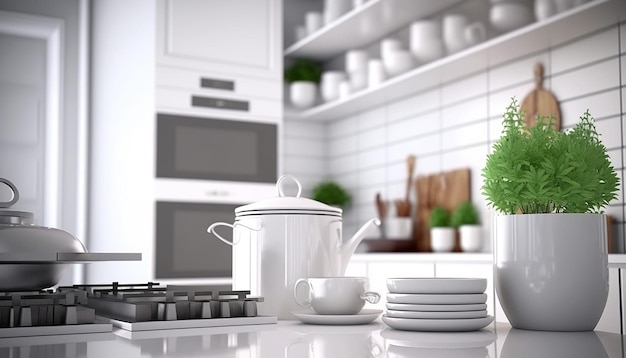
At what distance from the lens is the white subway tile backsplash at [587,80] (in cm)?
253

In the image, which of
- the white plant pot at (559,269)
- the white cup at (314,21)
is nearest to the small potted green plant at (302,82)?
the white cup at (314,21)

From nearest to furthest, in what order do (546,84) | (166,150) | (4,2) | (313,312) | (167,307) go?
(167,307)
(313,312)
(546,84)
(166,150)
(4,2)

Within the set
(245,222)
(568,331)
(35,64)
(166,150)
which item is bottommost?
(568,331)

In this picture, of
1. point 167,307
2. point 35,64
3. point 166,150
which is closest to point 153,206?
point 166,150

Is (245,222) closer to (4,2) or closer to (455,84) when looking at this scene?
(455,84)

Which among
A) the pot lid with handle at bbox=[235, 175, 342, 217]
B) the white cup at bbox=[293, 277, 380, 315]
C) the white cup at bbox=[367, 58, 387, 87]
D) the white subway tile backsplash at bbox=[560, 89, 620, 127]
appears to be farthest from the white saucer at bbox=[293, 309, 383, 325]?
the white cup at bbox=[367, 58, 387, 87]

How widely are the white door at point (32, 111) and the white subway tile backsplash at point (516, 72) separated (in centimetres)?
217

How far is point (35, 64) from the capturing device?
12.0 feet

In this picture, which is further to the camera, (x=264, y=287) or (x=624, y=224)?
(x=624, y=224)

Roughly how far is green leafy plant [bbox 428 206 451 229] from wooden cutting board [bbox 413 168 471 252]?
0.07m

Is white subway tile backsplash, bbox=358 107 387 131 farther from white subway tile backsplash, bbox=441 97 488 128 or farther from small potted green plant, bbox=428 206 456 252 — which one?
small potted green plant, bbox=428 206 456 252

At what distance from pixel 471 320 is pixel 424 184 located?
8.36ft

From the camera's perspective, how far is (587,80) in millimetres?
2615

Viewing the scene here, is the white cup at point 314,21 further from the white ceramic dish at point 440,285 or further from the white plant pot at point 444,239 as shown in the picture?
the white ceramic dish at point 440,285
